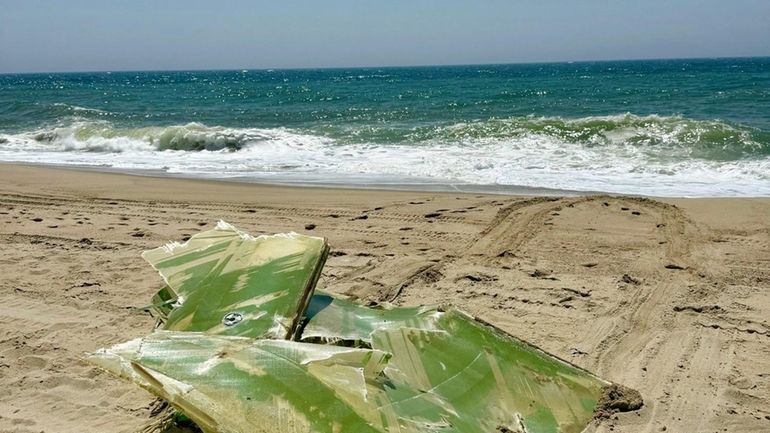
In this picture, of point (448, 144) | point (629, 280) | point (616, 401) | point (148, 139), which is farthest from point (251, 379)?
point (148, 139)

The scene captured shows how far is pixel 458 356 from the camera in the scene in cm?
279

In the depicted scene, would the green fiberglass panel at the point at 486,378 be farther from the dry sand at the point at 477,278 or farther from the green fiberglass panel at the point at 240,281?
the green fiberglass panel at the point at 240,281

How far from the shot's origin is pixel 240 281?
3.07 meters

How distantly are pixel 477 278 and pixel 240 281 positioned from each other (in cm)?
221

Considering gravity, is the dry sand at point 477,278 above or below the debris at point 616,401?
above

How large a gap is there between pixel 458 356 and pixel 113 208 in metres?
5.62

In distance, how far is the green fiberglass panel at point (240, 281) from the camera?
8.82ft

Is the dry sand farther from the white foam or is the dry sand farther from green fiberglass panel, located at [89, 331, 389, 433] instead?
the white foam

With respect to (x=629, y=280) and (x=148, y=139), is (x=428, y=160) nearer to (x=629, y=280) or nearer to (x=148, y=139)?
(x=629, y=280)

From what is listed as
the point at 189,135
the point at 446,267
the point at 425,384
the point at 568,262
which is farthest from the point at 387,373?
the point at 189,135

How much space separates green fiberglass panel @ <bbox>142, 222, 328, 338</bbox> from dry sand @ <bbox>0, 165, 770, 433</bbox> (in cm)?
59

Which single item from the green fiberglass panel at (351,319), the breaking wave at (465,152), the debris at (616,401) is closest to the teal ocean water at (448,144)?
the breaking wave at (465,152)

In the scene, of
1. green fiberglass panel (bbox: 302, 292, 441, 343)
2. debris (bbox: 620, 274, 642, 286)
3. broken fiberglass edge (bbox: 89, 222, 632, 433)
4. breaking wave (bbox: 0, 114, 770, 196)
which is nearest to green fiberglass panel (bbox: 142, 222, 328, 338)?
broken fiberglass edge (bbox: 89, 222, 632, 433)

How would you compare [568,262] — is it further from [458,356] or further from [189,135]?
[189,135]
